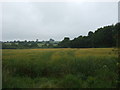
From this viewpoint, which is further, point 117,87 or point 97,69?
point 97,69

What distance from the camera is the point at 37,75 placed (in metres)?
8.05

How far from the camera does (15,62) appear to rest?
9180 mm

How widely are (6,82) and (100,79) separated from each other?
435 cm

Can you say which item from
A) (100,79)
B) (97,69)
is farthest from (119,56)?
(97,69)

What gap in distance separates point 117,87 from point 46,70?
422 centimetres

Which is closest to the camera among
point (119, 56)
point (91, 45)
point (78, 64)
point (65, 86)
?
point (119, 56)

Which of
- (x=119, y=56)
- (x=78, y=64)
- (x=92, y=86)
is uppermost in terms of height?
(x=119, y=56)

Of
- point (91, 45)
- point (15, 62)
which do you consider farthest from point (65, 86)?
point (91, 45)

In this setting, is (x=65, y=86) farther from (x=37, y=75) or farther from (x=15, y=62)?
(x=15, y=62)

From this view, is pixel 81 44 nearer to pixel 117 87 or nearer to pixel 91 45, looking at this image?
pixel 91 45

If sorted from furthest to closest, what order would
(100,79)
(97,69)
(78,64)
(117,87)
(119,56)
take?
(78,64) < (97,69) < (100,79) < (117,87) < (119,56)

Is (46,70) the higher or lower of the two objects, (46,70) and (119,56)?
the lower

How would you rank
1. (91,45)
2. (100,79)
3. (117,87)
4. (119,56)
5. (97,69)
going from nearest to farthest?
(119,56) < (117,87) < (100,79) < (97,69) < (91,45)

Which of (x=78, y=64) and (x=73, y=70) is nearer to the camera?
(x=73, y=70)
